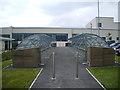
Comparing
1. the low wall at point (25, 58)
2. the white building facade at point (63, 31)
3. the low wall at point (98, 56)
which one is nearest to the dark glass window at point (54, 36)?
the white building facade at point (63, 31)

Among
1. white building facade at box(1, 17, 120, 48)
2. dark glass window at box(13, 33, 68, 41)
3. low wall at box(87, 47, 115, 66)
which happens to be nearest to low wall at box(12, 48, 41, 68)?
low wall at box(87, 47, 115, 66)

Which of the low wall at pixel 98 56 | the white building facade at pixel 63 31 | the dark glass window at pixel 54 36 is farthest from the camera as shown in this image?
the dark glass window at pixel 54 36

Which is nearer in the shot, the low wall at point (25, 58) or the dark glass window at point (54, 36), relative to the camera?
the low wall at point (25, 58)

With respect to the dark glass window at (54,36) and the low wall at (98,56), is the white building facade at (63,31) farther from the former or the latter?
the low wall at (98,56)

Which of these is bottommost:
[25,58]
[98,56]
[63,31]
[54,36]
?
[25,58]

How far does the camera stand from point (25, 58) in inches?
511

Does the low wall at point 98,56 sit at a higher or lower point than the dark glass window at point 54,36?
lower

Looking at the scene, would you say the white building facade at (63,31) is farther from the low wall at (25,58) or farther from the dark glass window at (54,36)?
the low wall at (25,58)

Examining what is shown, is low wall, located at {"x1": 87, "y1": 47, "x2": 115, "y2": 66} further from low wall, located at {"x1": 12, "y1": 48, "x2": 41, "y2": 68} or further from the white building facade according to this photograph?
the white building facade

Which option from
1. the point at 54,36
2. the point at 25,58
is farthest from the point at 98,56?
the point at 54,36

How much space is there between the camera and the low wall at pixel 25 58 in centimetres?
1288

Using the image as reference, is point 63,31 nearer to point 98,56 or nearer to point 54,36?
point 54,36

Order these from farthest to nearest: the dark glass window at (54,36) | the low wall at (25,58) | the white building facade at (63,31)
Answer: the dark glass window at (54,36) < the white building facade at (63,31) < the low wall at (25,58)

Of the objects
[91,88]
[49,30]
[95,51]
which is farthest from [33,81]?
[49,30]
